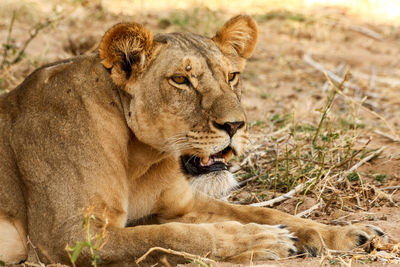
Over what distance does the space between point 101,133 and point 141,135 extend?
20cm

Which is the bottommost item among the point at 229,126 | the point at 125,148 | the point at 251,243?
the point at 251,243

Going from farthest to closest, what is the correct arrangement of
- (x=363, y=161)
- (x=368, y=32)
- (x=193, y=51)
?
(x=368, y=32), (x=363, y=161), (x=193, y=51)

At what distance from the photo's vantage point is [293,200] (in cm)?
416

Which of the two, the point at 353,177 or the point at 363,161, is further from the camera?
the point at 363,161

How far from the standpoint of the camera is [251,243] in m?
3.06

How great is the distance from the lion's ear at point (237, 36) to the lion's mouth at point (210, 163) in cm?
68

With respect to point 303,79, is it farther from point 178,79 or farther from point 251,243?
point 251,243

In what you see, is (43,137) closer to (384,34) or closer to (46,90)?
(46,90)

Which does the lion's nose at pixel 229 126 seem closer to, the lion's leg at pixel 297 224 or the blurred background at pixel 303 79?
the lion's leg at pixel 297 224

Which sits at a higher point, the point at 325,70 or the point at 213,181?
the point at 213,181

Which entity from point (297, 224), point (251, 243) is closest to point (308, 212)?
point (297, 224)

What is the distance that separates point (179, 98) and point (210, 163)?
0.38 meters

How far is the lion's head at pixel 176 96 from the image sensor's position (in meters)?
3.16

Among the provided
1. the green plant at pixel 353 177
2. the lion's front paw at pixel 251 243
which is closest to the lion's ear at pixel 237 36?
the lion's front paw at pixel 251 243
